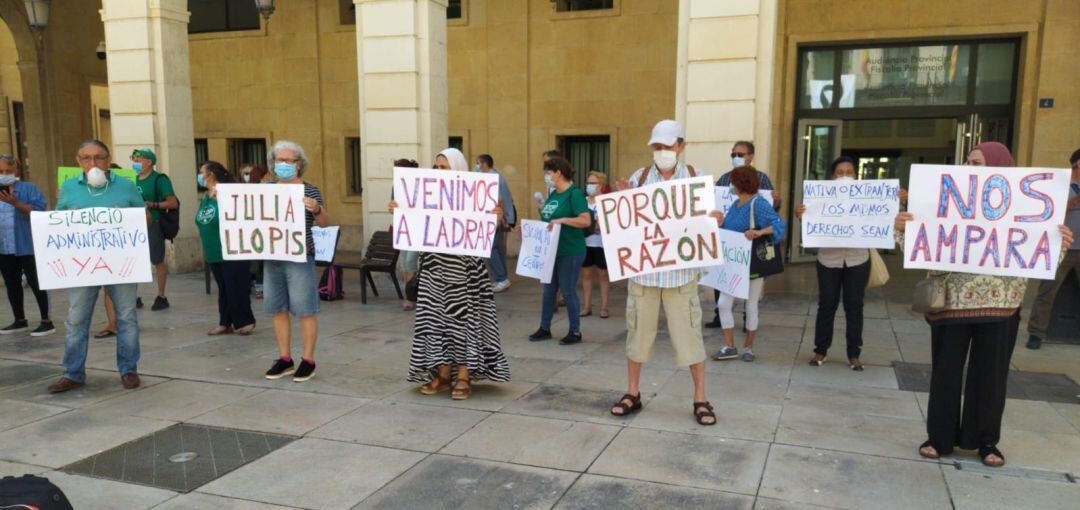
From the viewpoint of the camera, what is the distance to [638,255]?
494 centimetres

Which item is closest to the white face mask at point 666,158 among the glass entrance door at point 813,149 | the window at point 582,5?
the glass entrance door at point 813,149

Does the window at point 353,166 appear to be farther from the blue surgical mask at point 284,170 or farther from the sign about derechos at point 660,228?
the sign about derechos at point 660,228

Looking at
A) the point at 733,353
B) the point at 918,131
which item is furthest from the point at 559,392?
the point at 918,131

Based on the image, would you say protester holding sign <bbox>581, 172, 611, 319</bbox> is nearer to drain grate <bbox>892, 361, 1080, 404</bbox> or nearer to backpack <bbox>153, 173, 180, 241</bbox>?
drain grate <bbox>892, 361, 1080, 404</bbox>

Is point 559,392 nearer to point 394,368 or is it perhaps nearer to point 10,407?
point 394,368

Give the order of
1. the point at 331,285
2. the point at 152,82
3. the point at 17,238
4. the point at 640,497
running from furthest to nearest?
the point at 152,82, the point at 331,285, the point at 17,238, the point at 640,497

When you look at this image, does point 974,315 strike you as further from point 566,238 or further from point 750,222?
point 566,238

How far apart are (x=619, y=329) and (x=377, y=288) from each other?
4.56 meters

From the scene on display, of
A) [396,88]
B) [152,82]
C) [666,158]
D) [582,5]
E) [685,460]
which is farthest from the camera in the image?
[582,5]

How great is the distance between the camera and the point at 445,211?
18.0 ft

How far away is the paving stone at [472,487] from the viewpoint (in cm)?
378

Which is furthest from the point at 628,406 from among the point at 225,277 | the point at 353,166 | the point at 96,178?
the point at 353,166

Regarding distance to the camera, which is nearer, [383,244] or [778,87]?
[383,244]

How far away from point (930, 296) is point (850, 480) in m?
1.17
